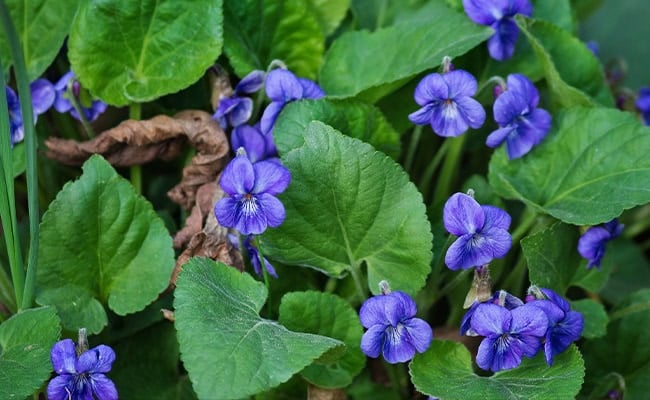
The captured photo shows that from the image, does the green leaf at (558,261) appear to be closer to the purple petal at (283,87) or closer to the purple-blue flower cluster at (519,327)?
the purple-blue flower cluster at (519,327)

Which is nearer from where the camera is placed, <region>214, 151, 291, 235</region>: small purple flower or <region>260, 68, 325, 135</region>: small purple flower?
<region>214, 151, 291, 235</region>: small purple flower

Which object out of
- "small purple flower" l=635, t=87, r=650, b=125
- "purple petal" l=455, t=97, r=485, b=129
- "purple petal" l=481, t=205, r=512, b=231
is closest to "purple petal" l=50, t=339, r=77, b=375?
"purple petal" l=481, t=205, r=512, b=231

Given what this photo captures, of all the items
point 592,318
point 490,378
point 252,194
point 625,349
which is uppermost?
point 252,194

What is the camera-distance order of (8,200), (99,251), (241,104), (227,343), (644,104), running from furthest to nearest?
(644,104) < (241,104) < (99,251) < (8,200) < (227,343)

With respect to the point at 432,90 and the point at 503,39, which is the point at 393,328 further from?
the point at 503,39

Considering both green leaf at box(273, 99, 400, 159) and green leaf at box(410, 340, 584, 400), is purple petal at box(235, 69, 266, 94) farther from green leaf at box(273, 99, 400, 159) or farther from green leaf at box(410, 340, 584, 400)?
green leaf at box(410, 340, 584, 400)

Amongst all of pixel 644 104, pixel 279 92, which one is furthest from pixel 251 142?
pixel 644 104
